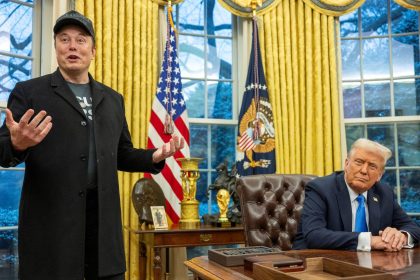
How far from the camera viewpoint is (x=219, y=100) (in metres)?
4.76

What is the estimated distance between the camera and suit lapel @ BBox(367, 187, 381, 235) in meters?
2.25

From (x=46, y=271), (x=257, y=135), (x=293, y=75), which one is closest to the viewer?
(x=46, y=271)

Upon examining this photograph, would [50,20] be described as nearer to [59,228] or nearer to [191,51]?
[191,51]

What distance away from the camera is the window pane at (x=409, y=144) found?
473 centimetres

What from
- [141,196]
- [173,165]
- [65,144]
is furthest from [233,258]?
[173,165]

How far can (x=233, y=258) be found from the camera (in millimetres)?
1473

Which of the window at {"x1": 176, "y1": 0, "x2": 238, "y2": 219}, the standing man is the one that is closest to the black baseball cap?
the standing man

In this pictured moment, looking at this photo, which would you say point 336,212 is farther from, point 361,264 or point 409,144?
point 409,144

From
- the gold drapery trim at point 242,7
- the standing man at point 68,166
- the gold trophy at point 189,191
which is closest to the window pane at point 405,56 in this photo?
the gold drapery trim at point 242,7

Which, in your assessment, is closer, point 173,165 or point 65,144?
point 65,144

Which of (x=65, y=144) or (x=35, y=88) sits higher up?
(x=35, y=88)

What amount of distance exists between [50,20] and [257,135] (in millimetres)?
2091

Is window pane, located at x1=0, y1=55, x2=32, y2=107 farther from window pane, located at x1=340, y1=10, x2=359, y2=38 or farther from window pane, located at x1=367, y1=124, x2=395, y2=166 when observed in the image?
window pane, located at x1=367, y1=124, x2=395, y2=166

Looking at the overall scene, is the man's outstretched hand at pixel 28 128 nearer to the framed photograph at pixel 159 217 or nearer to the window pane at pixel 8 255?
the framed photograph at pixel 159 217
